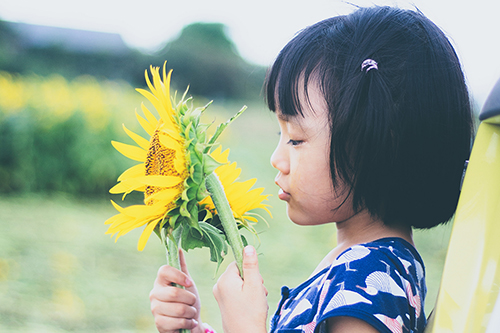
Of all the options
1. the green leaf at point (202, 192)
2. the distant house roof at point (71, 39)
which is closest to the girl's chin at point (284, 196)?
the green leaf at point (202, 192)

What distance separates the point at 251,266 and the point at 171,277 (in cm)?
19

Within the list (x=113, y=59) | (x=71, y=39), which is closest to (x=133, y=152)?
(x=113, y=59)

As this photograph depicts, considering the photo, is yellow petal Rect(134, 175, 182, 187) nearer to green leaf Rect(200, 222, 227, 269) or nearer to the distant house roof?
green leaf Rect(200, 222, 227, 269)

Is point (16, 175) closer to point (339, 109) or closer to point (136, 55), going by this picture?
point (339, 109)

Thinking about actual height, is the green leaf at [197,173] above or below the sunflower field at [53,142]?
above

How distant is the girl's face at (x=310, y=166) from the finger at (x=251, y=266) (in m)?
0.17

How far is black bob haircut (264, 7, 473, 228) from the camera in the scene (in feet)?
2.77

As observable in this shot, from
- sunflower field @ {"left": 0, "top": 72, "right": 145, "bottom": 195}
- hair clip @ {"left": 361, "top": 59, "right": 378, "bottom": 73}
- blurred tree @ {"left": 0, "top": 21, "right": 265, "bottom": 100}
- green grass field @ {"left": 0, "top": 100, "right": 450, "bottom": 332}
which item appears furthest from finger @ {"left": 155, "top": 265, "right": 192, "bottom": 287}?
blurred tree @ {"left": 0, "top": 21, "right": 265, "bottom": 100}

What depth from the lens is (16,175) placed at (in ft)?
16.9

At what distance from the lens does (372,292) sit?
702 millimetres

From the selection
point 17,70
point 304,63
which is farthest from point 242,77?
point 304,63

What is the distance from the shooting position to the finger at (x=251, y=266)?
0.81 metres

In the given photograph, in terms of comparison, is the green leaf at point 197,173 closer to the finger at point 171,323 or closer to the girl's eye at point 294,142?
the girl's eye at point 294,142

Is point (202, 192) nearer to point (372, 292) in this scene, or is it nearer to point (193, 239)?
point (193, 239)
